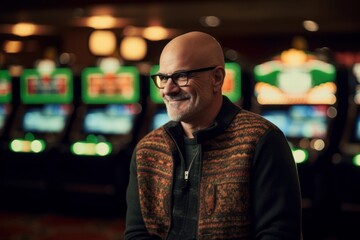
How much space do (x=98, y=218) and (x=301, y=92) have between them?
272 cm

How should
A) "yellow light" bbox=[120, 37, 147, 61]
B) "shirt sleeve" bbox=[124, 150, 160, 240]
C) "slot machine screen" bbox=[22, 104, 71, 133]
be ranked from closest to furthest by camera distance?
1. "shirt sleeve" bbox=[124, 150, 160, 240]
2. "slot machine screen" bbox=[22, 104, 71, 133]
3. "yellow light" bbox=[120, 37, 147, 61]

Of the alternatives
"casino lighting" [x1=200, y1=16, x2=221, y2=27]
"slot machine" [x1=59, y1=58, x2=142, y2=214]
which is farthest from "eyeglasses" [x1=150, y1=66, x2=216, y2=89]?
"casino lighting" [x1=200, y1=16, x2=221, y2=27]

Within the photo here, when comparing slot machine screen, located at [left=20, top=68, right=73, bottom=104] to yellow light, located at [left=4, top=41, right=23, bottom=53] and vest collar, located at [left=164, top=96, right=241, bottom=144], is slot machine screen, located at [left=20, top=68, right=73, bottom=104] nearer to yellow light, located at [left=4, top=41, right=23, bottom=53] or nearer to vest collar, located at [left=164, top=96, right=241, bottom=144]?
vest collar, located at [left=164, top=96, right=241, bottom=144]

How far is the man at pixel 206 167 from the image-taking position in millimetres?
1915

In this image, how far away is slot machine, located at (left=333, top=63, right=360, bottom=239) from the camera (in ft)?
19.3

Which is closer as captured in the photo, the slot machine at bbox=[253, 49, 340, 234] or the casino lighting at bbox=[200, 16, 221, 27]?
the slot machine at bbox=[253, 49, 340, 234]

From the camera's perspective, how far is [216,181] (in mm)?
1975

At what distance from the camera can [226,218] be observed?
194 centimetres

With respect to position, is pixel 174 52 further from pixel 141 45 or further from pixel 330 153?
pixel 141 45

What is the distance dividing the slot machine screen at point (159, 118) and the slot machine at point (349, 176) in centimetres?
193

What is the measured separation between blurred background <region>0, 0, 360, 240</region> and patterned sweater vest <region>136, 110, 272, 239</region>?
4024mm

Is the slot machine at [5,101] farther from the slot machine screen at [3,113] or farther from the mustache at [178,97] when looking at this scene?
the mustache at [178,97]

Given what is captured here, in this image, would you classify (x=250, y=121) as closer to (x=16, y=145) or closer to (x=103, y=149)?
(x=103, y=149)

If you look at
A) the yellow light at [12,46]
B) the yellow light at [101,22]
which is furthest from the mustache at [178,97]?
the yellow light at [12,46]
